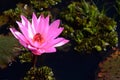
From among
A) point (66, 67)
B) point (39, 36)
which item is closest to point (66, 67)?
point (66, 67)

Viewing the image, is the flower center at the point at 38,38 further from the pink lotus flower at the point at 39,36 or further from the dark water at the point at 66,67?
the dark water at the point at 66,67

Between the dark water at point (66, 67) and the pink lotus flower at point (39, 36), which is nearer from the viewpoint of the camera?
the pink lotus flower at point (39, 36)

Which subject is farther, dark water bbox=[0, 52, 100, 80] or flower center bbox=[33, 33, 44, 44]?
dark water bbox=[0, 52, 100, 80]

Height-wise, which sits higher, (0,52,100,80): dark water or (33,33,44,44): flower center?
(33,33,44,44): flower center

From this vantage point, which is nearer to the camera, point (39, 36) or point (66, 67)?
point (39, 36)

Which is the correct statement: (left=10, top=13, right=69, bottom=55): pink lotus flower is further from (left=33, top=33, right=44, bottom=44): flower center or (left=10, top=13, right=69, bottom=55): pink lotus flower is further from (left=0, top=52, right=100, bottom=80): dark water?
(left=0, top=52, right=100, bottom=80): dark water

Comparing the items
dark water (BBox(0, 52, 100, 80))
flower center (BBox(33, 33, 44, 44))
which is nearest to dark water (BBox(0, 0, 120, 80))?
dark water (BBox(0, 52, 100, 80))

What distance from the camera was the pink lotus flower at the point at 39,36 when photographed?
1938 millimetres

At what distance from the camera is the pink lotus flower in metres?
1.94

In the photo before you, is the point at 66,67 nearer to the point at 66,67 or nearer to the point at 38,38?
the point at 66,67

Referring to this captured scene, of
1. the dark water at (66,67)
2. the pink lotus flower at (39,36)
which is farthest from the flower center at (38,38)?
the dark water at (66,67)

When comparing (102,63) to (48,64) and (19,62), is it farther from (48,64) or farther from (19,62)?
(19,62)

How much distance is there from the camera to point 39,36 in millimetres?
2014

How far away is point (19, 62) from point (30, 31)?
691 millimetres
